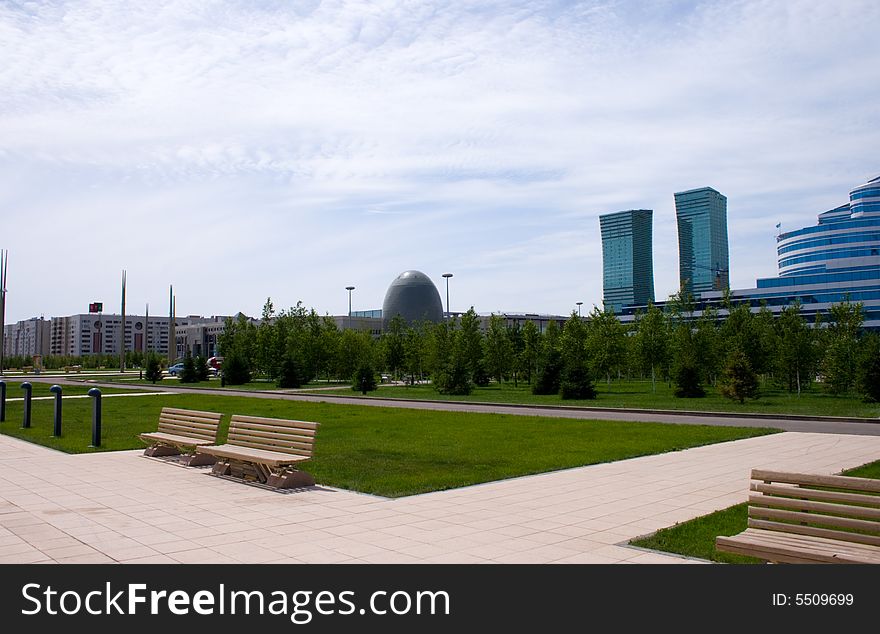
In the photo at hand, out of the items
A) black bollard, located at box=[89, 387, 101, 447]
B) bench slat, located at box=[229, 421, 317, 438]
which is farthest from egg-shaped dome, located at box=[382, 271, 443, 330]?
bench slat, located at box=[229, 421, 317, 438]

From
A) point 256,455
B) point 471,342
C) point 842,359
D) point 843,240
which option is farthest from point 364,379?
point 843,240

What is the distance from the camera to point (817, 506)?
554 cm

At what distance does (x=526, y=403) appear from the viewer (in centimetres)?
3038

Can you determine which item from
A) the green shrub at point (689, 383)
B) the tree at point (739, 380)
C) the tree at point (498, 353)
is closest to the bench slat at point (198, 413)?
the tree at point (739, 380)

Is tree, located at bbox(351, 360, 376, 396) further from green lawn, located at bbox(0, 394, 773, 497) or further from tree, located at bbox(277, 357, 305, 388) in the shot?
green lawn, located at bbox(0, 394, 773, 497)

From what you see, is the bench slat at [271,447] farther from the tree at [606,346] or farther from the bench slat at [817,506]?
the tree at [606,346]

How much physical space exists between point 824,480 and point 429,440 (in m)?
10.9

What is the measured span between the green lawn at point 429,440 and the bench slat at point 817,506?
4.92 m

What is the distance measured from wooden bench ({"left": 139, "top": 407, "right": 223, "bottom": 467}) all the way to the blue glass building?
92.8 meters

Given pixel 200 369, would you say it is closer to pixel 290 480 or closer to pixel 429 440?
pixel 429 440

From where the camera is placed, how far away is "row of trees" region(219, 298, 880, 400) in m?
33.5

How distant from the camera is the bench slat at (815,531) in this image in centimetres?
539

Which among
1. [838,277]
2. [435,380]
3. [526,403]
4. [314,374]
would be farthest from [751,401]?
[838,277]
